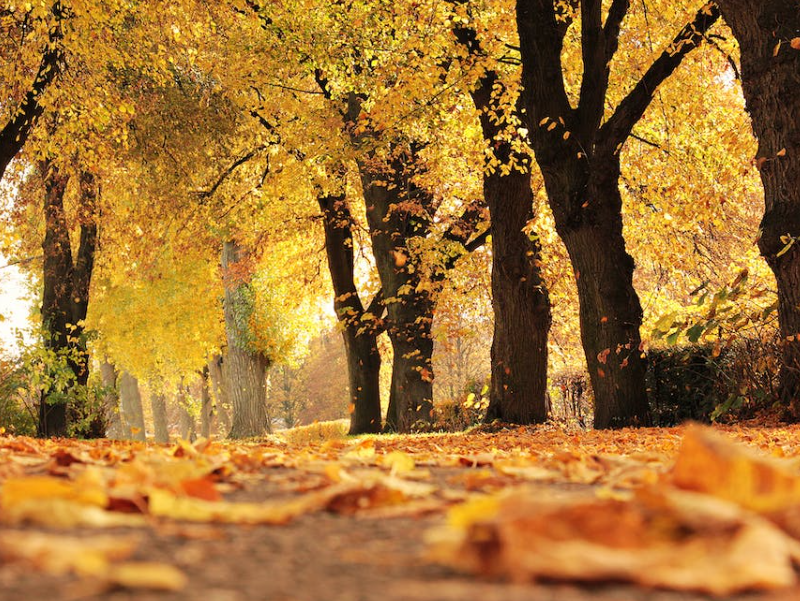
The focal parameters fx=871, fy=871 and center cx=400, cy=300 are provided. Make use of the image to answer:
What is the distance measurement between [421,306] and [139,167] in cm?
688

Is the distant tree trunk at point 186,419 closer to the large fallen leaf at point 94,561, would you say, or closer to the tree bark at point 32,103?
the tree bark at point 32,103

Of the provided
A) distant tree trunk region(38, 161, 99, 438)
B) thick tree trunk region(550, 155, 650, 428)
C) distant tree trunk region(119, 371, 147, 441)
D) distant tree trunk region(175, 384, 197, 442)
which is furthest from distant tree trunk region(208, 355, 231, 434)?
thick tree trunk region(550, 155, 650, 428)

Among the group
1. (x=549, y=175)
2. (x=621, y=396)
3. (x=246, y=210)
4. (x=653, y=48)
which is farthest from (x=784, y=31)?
(x=246, y=210)

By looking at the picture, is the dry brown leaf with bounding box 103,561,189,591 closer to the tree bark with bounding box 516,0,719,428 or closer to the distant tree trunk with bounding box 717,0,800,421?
the distant tree trunk with bounding box 717,0,800,421

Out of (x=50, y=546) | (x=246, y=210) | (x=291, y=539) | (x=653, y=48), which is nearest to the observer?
(x=50, y=546)

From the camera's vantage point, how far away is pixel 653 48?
1461 cm

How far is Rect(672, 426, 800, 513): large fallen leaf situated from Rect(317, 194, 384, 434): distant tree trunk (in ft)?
50.9

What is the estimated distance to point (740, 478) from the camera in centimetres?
188

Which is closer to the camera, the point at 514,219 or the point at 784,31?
the point at 784,31

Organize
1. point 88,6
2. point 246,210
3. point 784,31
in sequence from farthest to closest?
point 246,210 → point 88,6 → point 784,31

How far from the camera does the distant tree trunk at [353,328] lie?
59.2 feet

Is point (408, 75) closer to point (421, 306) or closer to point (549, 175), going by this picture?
point (549, 175)

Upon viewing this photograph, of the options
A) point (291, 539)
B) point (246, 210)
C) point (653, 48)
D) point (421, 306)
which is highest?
point (653, 48)

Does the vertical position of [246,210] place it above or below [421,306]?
above
